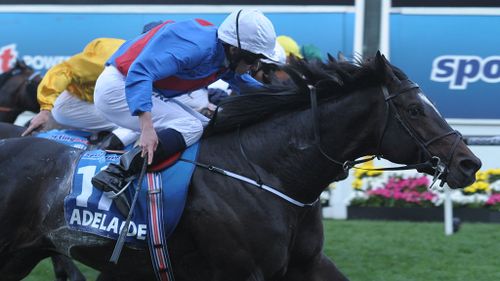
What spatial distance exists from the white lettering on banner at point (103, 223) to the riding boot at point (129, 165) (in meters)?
0.15

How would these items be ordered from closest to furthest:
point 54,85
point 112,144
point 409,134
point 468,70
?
1. point 409,134
2. point 112,144
3. point 54,85
4. point 468,70

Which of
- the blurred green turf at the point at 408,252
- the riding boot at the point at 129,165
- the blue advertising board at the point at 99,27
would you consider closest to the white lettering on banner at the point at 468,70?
the blue advertising board at the point at 99,27

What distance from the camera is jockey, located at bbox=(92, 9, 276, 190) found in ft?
13.1

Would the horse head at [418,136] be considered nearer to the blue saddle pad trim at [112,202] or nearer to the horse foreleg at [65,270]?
the blue saddle pad trim at [112,202]

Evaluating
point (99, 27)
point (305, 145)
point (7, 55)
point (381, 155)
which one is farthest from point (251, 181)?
point (7, 55)

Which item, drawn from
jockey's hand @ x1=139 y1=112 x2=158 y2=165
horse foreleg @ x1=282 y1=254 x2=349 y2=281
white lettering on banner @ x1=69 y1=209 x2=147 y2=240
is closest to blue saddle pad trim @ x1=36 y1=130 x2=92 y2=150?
white lettering on banner @ x1=69 y1=209 x2=147 y2=240

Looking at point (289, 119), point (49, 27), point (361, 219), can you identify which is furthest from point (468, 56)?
point (289, 119)

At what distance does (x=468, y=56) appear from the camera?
862 cm

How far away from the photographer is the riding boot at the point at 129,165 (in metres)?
4.04

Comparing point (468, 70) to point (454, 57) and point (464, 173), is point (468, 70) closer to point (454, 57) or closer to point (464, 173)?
point (454, 57)

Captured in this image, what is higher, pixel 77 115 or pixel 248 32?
pixel 248 32

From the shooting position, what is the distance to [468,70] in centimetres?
862

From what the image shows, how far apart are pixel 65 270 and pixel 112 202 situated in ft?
4.98

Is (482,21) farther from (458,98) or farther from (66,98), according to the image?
(66,98)
